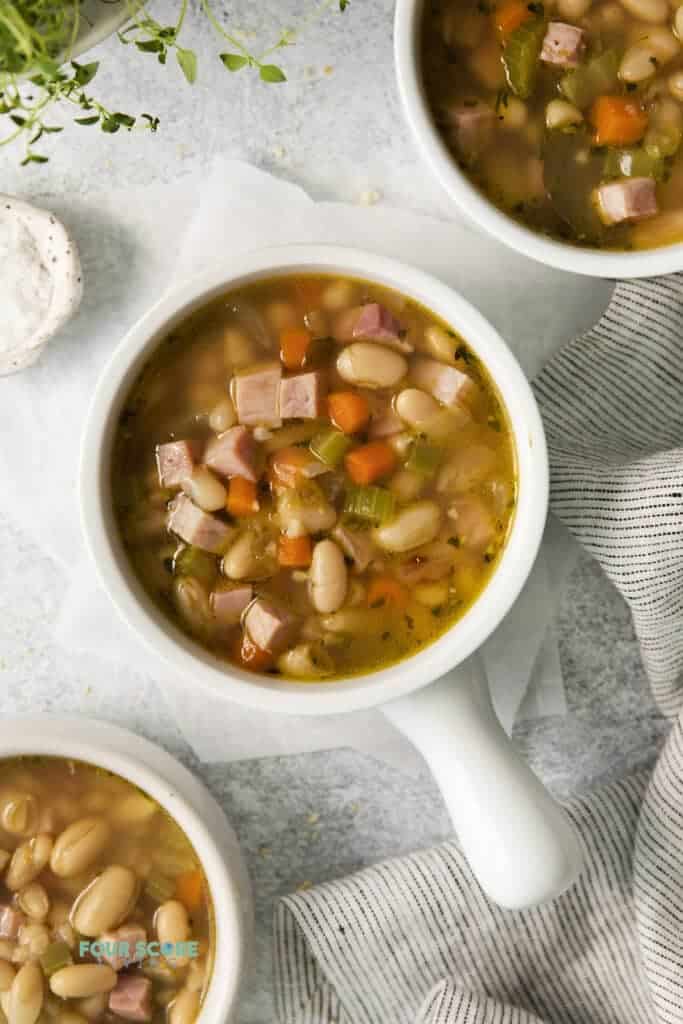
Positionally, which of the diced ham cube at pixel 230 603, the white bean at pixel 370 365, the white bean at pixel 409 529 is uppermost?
the white bean at pixel 370 365

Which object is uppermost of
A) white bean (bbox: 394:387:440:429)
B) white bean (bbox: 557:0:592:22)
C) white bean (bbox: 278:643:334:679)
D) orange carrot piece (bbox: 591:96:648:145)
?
white bean (bbox: 557:0:592:22)

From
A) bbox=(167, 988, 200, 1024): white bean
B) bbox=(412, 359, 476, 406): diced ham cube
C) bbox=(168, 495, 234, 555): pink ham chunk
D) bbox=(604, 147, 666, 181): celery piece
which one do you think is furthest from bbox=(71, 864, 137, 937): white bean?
bbox=(604, 147, 666, 181): celery piece

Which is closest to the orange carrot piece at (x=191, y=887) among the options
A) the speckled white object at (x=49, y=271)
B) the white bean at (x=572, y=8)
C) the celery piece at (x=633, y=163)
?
the speckled white object at (x=49, y=271)

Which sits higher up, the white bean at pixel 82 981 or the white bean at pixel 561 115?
the white bean at pixel 561 115

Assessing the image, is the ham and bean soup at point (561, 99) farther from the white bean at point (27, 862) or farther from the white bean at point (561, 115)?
the white bean at point (27, 862)

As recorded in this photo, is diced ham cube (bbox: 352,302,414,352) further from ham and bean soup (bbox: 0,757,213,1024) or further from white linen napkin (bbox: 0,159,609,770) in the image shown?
ham and bean soup (bbox: 0,757,213,1024)

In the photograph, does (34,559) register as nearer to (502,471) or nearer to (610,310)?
(502,471)

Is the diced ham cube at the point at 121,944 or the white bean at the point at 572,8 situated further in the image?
the diced ham cube at the point at 121,944

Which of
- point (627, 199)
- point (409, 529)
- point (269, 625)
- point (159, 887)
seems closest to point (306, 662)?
point (269, 625)
